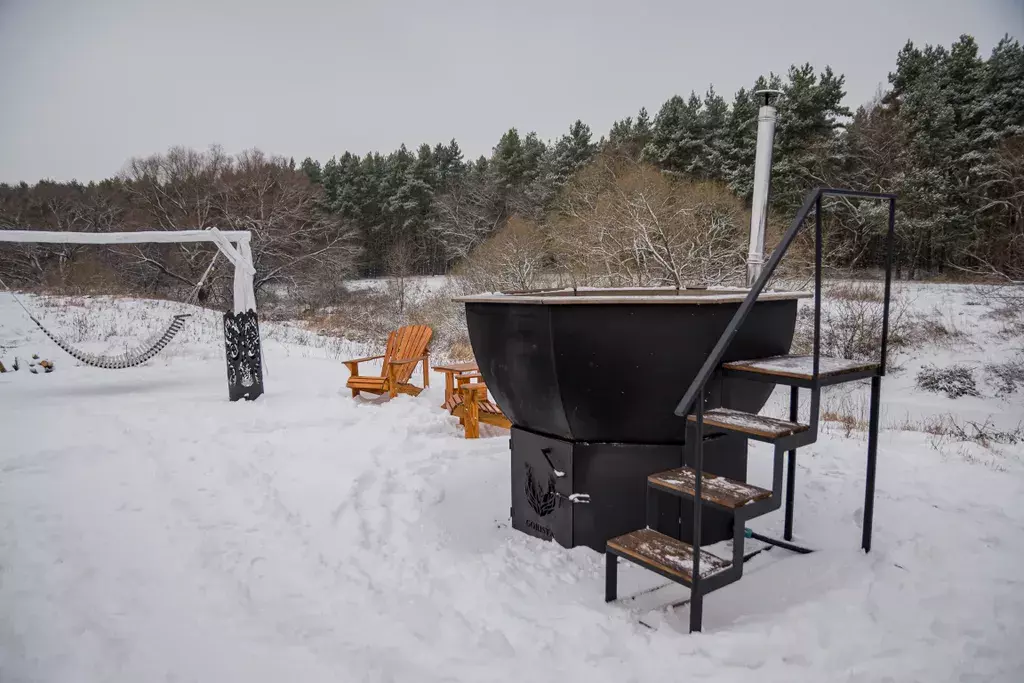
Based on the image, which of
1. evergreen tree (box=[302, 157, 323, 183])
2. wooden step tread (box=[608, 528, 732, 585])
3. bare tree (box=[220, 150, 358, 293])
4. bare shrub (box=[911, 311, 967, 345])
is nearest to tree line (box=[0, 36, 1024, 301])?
bare tree (box=[220, 150, 358, 293])

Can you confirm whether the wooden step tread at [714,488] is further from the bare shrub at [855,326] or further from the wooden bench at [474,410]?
the bare shrub at [855,326]

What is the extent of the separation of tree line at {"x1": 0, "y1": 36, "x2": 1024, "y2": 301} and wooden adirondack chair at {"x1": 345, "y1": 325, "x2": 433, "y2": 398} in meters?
6.37

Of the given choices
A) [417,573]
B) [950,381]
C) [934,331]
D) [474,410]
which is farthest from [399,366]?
[934,331]

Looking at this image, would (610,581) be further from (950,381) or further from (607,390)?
(950,381)

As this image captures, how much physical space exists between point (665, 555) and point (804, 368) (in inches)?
35.4

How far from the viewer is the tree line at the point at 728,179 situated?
516 inches

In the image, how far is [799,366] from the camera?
2268 millimetres

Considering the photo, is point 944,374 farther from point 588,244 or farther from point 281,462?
point 281,462

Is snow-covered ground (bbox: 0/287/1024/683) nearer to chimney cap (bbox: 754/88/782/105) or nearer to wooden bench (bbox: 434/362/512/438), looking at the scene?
wooden bench (bbox: 434/362/512/438)

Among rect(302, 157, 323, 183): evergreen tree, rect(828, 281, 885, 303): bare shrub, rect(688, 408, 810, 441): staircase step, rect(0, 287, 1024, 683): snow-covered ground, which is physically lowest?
rect(0, 287, 1024, 683): snow-covered ground

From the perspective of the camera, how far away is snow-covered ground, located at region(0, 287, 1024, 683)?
186 cm

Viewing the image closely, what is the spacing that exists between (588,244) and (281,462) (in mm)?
9705

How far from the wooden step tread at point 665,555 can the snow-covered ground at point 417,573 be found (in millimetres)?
215

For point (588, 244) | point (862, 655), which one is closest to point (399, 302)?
point (588, 244)
